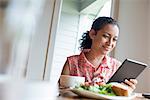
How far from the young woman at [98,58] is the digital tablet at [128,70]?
282 mm

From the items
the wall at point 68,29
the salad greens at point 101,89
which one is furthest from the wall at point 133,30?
the salad greens at point 101,89

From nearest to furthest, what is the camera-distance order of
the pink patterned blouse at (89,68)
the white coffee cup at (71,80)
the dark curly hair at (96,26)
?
1. the white coffee cup at (71,80)
2. the pink patterned blouse at (89,68)
3. the dark curly hair at (96,26)

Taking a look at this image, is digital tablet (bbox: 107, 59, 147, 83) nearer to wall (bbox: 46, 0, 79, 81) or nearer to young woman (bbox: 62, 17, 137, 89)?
young woman (bbox: 62, 17, 137, 89)

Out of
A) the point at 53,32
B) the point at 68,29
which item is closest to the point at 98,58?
the point at 53,32

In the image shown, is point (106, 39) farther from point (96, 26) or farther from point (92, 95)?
point (92, 95)

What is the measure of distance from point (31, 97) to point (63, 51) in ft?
8.29

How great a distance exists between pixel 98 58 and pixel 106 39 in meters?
0.13

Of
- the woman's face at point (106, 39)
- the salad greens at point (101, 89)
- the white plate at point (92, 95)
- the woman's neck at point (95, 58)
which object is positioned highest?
the woman's face at point (106, 39)

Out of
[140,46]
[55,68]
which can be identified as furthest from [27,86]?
[55,68]

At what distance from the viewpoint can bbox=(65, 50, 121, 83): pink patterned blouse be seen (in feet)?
4.06

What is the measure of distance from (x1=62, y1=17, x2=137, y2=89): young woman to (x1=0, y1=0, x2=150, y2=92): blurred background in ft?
0.60

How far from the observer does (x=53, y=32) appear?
6.73ft

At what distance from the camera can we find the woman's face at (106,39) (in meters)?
1.27

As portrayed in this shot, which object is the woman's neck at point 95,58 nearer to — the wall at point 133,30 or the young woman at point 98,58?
the young woman at point 98,58
